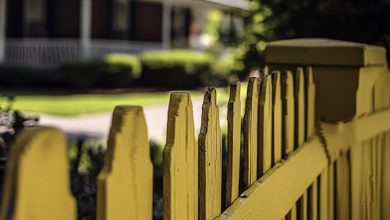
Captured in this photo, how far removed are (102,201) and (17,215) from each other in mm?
253

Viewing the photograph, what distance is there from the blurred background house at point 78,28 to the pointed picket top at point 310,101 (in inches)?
639

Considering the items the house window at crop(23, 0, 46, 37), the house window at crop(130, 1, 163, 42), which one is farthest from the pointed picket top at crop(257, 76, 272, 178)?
the house window at crop(130, 1, 163, 42)

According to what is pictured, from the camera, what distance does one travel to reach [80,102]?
1622 cm

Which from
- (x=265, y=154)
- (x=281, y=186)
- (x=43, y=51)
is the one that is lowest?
(x=281, y=186)

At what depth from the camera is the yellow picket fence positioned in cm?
102

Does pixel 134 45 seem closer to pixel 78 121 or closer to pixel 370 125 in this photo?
pixel 78 121

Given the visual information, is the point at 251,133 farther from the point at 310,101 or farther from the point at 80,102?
the point at 80,102

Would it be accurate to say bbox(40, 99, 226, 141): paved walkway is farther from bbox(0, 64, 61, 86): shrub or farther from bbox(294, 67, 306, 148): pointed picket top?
bbox(294, 67, 306, 148): pointed picket top

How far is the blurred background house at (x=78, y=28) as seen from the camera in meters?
20.6

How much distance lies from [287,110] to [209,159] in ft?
2.43

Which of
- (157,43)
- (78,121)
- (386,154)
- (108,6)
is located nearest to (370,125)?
(386,154)

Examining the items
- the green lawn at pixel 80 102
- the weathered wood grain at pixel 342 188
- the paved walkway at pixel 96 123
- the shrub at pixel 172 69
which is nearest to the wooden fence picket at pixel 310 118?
the weathered wood grain at pixel 342 188

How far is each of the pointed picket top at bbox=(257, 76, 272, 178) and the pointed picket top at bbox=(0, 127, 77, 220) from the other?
1.07 metres

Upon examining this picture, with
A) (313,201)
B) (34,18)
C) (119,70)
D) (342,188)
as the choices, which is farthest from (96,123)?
(313,201)
